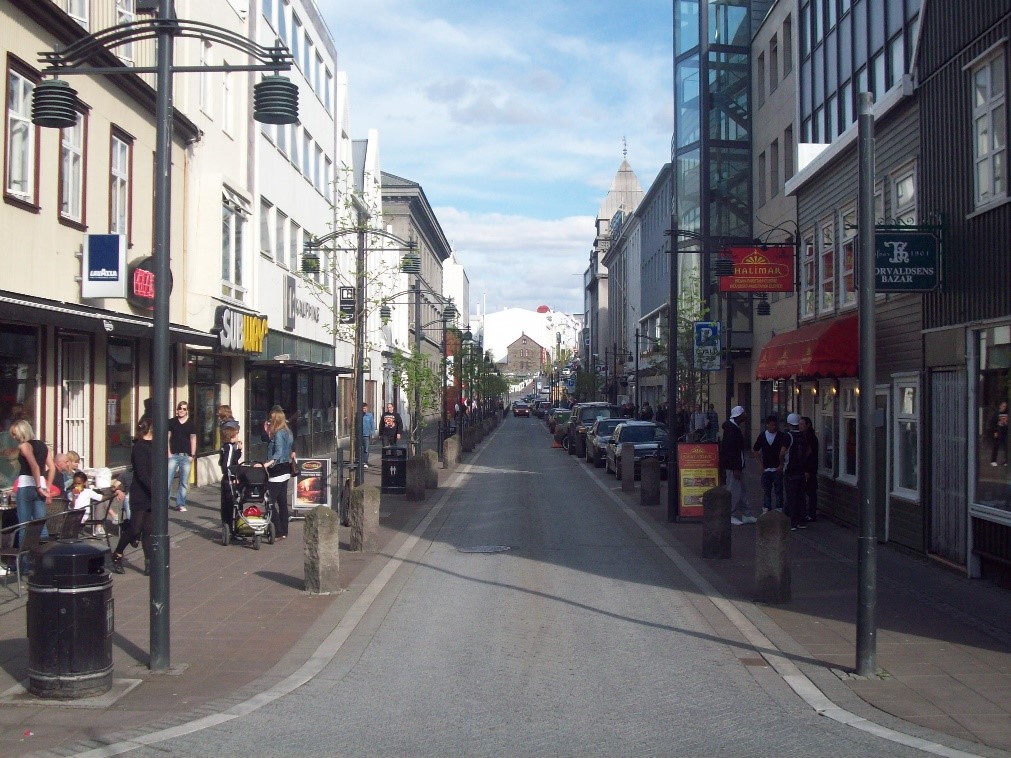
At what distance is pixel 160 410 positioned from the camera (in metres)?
8.16

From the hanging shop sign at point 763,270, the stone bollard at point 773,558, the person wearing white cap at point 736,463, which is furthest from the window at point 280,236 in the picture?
the stone bollard at point 773,558

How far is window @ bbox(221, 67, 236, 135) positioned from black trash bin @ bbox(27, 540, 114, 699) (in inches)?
773

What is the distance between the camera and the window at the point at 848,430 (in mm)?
17250

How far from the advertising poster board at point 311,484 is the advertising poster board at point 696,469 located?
5.78 metres

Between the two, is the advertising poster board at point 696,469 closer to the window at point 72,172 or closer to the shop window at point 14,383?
the shop window at point 14,383

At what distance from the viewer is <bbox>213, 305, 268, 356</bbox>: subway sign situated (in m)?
23.3

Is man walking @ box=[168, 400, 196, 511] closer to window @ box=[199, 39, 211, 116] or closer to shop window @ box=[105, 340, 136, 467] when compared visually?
shop window @ box=[105, 340, 136, 467]

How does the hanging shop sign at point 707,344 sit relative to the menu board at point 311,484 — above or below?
above

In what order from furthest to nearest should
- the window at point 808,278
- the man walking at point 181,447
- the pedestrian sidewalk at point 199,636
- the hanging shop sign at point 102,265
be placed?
1. the window at point 808,278
2. the man walking at point 181,447
3. the hanging shop sign at point 102,265
4. the pedestrian sidewalk at point 199,636

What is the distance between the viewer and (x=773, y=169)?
112 ft

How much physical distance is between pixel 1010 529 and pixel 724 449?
6357mm

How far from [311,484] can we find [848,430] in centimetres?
877

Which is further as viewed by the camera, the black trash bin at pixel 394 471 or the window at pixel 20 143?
the black trash bin at pixel 394 471

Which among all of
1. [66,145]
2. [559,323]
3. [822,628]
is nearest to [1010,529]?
[822,628]
